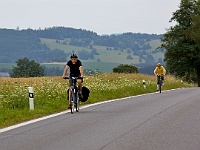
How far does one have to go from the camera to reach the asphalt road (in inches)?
384

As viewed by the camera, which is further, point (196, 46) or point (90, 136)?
point (196, 46)

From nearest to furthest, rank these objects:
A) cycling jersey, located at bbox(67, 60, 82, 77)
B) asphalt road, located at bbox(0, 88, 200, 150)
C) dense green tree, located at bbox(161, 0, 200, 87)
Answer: asphalt road, located at bbox(0, 88, 200, 150), cycling jersey, located at bbox(67, 60, 82, 77), dense green tree, located at bbox(161, 0, 200, 87)

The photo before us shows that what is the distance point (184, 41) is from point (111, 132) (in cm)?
6434

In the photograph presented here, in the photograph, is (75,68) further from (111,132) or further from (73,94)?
(111,132)

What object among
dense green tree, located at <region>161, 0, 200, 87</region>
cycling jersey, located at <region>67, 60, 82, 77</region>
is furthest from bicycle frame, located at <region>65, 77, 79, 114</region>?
dense green tree, located at <region>161, 0, 200, 87</region>

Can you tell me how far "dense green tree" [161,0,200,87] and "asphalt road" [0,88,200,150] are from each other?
56.2 metres

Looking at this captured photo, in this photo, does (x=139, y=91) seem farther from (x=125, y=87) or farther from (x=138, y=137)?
(x=138, y=137)

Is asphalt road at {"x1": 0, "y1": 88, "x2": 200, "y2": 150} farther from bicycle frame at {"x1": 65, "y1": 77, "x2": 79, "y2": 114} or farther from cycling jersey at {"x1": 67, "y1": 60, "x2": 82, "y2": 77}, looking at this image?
cycling jersey at {"x1": 67, "y1": 60, "x2": 82, "y2": 77}

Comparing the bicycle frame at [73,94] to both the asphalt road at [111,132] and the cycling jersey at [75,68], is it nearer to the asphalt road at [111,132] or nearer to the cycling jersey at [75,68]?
the cycling jersey at [75,68]

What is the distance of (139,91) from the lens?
99.6 feet

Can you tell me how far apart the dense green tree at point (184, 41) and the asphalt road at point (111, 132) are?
56198 millimetres

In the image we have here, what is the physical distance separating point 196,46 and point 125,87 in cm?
4380

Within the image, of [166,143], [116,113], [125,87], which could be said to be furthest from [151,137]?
[125,87]

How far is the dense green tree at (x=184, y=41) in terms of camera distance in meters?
72.6
